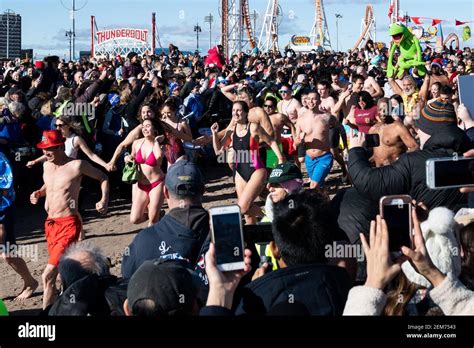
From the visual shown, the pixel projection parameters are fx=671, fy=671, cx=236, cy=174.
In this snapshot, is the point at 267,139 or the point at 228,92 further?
the point at 228,92

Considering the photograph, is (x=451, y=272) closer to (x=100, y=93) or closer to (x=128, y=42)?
(x=100, y=93)

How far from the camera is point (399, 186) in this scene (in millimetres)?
3723

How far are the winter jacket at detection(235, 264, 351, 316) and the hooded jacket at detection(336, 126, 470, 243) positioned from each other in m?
0.94

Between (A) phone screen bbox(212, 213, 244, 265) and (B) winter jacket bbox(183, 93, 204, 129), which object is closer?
(A) phone screen bbox(212, 213, 244, 265)

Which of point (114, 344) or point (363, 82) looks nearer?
point (114, 344)

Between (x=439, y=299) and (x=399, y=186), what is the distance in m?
1.50

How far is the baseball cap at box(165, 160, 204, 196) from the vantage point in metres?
3.96

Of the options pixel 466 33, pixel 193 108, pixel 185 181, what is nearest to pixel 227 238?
pixel 185 181

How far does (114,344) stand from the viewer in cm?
229

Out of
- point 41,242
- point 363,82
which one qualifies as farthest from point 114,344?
point 363,82

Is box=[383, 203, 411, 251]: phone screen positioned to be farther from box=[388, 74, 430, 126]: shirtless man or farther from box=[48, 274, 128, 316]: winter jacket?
box=[388, 74, 430, 126]: shirtless man

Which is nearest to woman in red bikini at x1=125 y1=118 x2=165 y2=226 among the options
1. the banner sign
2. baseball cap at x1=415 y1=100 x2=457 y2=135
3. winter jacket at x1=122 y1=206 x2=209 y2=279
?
winter jacket at x1=122 y1=206 x2=209 y2=279

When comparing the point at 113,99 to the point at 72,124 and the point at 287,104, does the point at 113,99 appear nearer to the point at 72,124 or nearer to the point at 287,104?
the point at 72,124

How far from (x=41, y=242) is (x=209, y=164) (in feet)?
17.3
